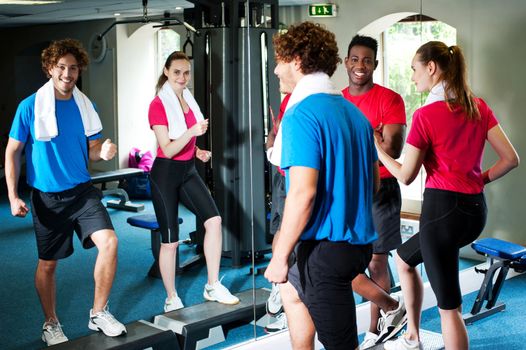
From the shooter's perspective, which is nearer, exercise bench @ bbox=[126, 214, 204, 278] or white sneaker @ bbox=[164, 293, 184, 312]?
exercise bench @ bbox=[126, 214, 204, 278]

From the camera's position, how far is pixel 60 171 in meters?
3.41

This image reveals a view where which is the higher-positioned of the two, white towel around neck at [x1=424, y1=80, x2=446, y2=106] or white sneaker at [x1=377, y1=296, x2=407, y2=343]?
white towel around neck at [x1=424, y1=80, x2=446, y2=106]

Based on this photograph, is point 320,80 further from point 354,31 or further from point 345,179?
point 354,31

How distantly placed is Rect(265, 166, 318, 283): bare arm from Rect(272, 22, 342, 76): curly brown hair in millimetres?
435

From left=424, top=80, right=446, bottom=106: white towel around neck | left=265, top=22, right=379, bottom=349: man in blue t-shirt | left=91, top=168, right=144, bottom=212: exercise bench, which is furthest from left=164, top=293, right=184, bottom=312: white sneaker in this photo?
left=424, top=80, right=446, bottom=106: white towel around neck

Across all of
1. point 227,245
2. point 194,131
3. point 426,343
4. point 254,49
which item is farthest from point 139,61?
point 426,343

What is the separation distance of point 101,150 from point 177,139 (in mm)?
439

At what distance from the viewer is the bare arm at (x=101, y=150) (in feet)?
11.4

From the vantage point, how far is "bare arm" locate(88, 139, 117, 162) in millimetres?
3479

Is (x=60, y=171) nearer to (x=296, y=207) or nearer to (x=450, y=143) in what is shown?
(x=296, y=207)

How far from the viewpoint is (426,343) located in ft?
13.9

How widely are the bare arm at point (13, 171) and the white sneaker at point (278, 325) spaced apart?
1542mm

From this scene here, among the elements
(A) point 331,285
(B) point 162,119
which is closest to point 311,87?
(A) point 331,285

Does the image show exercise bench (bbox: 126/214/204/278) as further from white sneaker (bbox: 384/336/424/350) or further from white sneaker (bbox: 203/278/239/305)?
white sneaker (bbox: 384/336/424/350)
